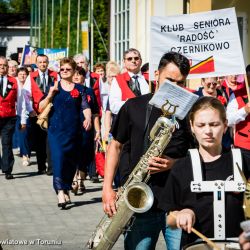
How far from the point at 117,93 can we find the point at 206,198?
7.01 meters

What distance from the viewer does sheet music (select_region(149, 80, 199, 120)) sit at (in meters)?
5.09

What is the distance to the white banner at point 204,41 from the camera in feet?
27.3

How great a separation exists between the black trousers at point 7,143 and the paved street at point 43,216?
0.24 meters

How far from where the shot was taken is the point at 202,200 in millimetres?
4262

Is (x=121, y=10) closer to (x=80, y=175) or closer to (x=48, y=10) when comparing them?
(x=80, y=175)

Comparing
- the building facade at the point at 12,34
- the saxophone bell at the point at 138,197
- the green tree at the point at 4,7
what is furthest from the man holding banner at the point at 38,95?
the green tree at the point at 4,7

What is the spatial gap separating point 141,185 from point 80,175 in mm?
7581

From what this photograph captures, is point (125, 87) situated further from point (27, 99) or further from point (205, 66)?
point (27, 99)

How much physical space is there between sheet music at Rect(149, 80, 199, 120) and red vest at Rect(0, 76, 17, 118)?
31.1 feet

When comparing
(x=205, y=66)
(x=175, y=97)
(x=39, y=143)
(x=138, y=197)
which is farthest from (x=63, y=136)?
(x=138, y=197)

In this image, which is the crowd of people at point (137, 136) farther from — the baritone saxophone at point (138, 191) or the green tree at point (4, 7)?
the green tree at point (4, 7)

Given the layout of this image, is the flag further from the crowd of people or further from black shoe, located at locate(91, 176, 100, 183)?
black shoe, located at locate(91, 176, 100, 183)

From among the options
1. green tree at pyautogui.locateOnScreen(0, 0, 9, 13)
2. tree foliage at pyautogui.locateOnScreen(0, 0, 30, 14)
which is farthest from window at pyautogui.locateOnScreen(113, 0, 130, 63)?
green tree at pyautogui.locateOnScreen(0, 0, 9, 13)

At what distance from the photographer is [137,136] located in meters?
5.40
